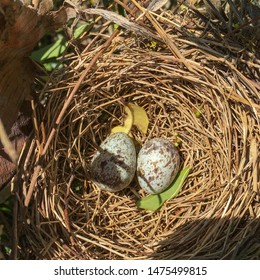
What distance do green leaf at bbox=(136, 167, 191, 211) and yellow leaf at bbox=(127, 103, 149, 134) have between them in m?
0.19

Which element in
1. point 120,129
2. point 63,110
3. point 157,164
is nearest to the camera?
point 63,110

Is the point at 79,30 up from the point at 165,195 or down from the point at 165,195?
up

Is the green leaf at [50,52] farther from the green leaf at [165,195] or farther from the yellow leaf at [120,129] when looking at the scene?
the green leaf at [165,195]

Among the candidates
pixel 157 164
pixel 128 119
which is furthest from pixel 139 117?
pixel 157 164

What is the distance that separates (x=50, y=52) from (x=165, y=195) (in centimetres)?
61

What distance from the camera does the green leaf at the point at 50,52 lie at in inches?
71.4

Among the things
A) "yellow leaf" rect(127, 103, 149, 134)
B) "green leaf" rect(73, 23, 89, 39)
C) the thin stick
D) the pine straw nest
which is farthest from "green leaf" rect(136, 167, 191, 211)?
"green leaf" rect(73, 23, 89, 39)

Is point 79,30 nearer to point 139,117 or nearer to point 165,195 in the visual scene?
point 139,117

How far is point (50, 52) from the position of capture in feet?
5.98

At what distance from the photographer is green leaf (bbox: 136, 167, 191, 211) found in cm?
172

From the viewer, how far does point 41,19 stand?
1383 mm

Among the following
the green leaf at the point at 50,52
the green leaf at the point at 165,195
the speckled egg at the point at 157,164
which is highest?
the green leaf at the point at 50,52

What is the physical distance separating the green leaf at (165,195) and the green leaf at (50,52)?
21.9 inches

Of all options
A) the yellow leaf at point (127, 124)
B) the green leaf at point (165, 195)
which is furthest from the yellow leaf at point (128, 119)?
the green leaf at point (165, 195)
